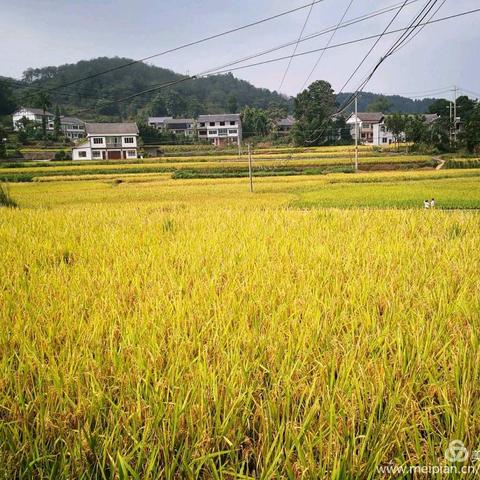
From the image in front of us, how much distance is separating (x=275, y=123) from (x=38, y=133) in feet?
122

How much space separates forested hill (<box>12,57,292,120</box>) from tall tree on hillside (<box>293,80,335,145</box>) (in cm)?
1321

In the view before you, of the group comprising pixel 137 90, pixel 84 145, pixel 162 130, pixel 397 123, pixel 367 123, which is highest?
pixel 137 90

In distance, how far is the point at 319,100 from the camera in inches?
2445

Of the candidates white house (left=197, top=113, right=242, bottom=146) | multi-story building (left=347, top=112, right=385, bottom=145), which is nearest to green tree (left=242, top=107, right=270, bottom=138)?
white house (left=197, top=113, right=242, bottom=146)

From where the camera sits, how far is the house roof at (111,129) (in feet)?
180

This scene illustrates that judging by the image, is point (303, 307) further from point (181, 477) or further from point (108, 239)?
point (108, 239)

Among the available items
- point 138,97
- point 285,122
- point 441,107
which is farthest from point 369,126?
point 138,97

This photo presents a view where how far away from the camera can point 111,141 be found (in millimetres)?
55750

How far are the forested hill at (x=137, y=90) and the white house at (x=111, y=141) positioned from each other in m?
28.6

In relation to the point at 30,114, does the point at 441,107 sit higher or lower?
lower

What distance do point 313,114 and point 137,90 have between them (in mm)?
83591

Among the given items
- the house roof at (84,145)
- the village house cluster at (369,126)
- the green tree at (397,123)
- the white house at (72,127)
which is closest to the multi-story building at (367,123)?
the village house cluster at (369,126)

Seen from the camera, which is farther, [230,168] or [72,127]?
[72,127]

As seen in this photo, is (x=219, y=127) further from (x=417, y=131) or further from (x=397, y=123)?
(x=417, y=131)
